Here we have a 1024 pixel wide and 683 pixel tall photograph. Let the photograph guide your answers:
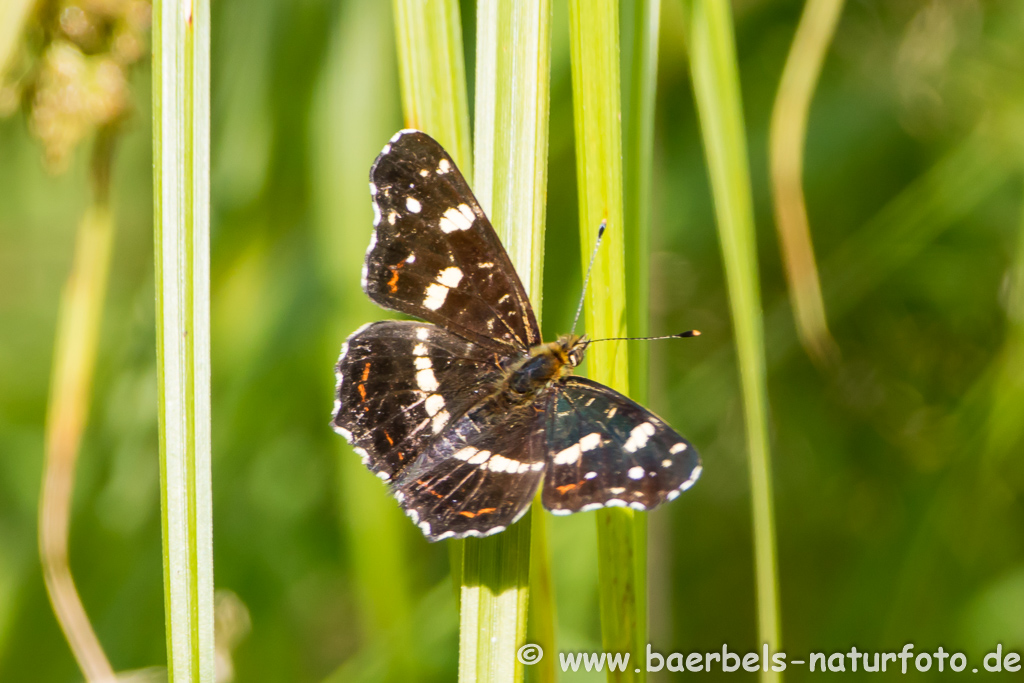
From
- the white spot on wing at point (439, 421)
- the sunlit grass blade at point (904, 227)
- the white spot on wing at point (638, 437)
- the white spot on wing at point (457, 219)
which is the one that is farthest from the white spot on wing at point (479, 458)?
the sunlit grass blade at point (904, 227)

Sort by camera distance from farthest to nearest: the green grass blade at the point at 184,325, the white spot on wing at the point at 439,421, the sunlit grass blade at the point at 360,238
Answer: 1. the sunlit grass blade at the point at 360,238
2. the white spot on wing at the point at 439,421
3. the green grass blade at the point at 184,325

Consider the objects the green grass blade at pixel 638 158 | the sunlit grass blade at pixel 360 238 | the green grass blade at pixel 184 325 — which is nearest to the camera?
the green grass blade at pixel 184 325

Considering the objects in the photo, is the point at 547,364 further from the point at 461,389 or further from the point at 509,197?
the point at 509,197

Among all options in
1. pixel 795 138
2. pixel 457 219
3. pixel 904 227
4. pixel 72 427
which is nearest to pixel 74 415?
pixel 72 427

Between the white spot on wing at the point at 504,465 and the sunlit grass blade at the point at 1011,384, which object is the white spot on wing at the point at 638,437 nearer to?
the white spot on wing at the point at 504,465

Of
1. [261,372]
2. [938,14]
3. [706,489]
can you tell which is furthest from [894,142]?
[261,372]

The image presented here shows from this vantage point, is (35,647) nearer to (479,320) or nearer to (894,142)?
(479,320)
